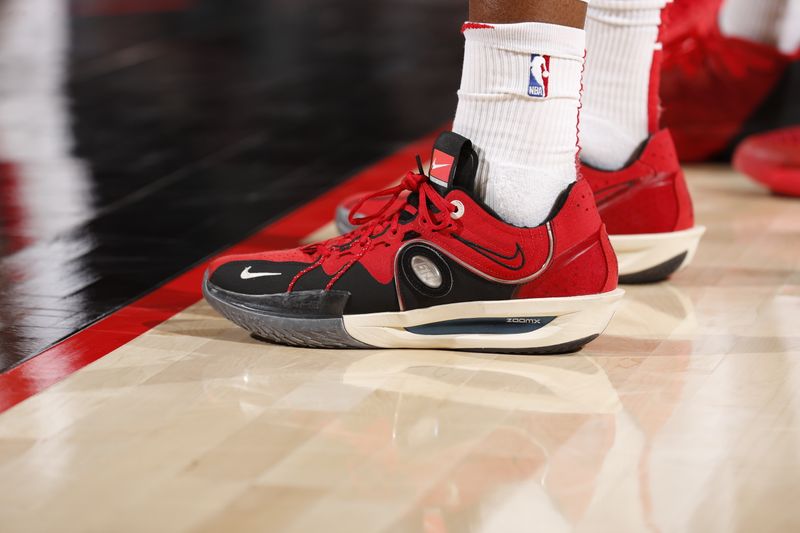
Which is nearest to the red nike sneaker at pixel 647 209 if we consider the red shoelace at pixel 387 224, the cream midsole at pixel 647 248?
the cream midsole at pixel 647 248

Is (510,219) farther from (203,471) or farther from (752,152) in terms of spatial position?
(752,152)

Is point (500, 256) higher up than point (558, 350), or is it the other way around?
point (500, 256)

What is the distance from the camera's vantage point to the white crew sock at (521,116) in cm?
145

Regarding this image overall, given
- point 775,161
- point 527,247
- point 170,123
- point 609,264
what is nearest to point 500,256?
point 527,247

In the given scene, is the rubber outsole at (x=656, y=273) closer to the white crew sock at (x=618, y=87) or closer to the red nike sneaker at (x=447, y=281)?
the white crew sock at (x=618, y=87)

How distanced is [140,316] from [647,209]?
76 cm

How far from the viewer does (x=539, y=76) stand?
57.0 inches

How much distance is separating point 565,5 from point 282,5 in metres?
3.83

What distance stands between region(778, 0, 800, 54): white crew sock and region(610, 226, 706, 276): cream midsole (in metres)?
0.98

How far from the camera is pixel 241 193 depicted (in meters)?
2.43

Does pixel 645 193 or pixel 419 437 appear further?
pixel 645 193

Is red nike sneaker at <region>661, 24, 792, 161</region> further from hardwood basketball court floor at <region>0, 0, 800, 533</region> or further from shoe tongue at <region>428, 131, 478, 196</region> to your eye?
shoe tongue at <region>428, 131, 478, 196</region>

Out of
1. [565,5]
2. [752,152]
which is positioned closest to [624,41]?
[565,5]

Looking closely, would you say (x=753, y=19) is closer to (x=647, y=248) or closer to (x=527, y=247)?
(x=647, y=248)
